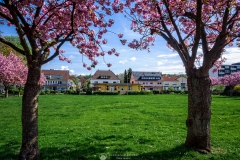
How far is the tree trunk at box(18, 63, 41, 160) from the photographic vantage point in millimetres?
4773

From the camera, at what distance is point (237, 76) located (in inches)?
2015

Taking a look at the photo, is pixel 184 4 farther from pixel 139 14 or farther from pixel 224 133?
pixel 224 133

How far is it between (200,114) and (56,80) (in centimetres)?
8515

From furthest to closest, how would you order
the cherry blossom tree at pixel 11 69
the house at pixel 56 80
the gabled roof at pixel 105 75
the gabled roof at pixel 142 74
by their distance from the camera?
1. the gabled roof at pixel 142 74
2. the house at pixel 56 80
3. the gabled roof at pixel 105 75
4. the cherry blossom tree at pixel 11 69

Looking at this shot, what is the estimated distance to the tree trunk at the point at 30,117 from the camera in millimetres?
4773

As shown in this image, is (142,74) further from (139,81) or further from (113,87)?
(113,87)

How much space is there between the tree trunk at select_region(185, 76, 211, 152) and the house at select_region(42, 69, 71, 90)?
83.0 m

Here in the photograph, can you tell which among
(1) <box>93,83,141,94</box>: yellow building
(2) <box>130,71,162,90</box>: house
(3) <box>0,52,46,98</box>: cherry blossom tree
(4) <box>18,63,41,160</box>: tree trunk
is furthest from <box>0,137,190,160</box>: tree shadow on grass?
(2) <box>130,71,162,90</box>: house

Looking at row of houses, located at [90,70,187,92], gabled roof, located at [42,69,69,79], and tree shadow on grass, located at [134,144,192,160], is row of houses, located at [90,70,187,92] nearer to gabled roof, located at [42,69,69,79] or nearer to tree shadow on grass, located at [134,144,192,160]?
gabled roof, located at [42,69,69,79]

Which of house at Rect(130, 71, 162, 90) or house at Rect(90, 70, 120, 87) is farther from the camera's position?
house at Rect(130, 71, 162, 90)

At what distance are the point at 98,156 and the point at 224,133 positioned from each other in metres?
5.36

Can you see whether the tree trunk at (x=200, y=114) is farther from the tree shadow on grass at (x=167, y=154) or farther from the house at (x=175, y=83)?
the house at (x=175, y=83)

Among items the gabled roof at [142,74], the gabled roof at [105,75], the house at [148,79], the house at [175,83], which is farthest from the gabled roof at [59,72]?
the house at [175,83]

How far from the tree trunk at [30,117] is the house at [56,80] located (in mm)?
82625
